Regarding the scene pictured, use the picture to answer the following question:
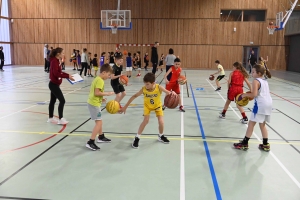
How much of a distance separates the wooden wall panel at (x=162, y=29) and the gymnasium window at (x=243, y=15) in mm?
541

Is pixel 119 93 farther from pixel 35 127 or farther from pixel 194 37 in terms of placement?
pixel 194 37

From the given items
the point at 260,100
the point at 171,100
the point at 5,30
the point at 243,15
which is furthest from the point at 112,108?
the point at 5,30

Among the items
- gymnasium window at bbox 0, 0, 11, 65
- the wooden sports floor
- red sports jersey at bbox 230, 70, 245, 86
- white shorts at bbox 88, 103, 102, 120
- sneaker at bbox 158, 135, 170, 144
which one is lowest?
the wooden sports floor

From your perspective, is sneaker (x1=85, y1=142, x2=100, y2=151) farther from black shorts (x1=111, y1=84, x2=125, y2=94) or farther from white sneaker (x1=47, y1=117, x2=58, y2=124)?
black shorts (x1=111, y1=84, x2=125, y2=94)

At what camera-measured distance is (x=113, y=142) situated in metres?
5.62


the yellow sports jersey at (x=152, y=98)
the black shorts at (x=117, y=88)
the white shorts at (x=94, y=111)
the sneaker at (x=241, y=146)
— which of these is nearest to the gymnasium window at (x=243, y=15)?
the black shorts at (x=117, y=88)

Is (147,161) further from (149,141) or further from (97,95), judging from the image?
(97,95)

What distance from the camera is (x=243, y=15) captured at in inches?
1065

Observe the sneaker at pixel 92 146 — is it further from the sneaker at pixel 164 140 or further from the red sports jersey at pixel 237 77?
the red sports jersey at pixel 237 77

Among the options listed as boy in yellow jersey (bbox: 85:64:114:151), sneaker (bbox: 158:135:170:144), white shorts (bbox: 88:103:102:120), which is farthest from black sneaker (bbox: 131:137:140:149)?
white shorts (bbox: 88:103:102:120)

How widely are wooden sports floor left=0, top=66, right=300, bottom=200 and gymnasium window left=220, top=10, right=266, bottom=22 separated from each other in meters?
21.5

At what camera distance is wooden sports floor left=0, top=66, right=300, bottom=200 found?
3.66 meters

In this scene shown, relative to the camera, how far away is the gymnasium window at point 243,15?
2698 cm

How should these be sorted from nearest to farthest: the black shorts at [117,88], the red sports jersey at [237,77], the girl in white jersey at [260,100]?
the girl in white jersey at [260,100]
the red sports jersey at [237,77]
the black shorts at [117,88]
